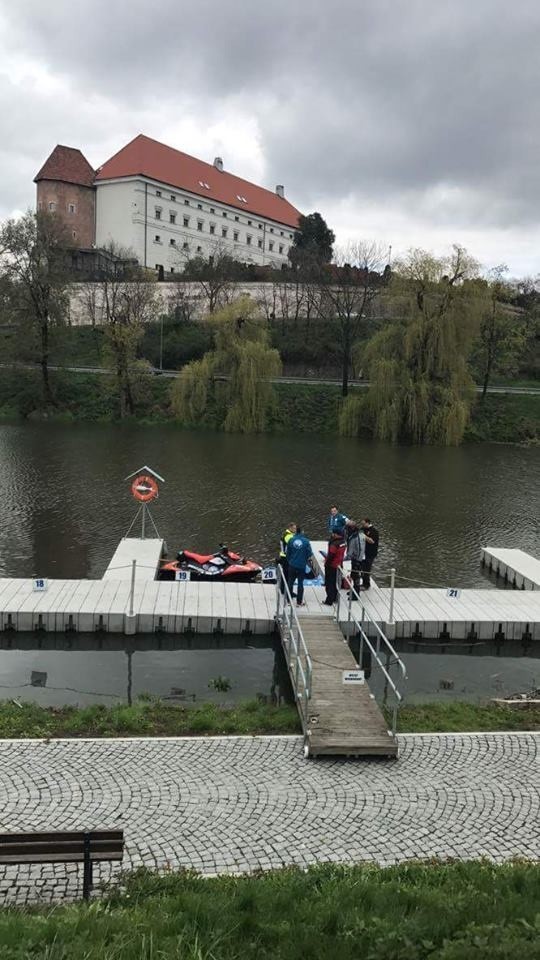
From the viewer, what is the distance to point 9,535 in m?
21.1

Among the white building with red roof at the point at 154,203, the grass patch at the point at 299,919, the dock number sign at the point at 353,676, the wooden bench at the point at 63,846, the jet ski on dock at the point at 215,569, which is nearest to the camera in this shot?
the grass patch at the point at 299,919

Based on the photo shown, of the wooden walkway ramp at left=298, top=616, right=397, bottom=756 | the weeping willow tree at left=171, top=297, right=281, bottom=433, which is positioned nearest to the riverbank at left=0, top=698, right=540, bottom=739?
the wooden walkway ramp at left=298, top=616, right=397, bottom=756

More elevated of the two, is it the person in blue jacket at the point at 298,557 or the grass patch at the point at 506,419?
the person in blue jacket at the point at 298,557

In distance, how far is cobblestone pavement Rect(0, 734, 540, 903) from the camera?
6.74 metres

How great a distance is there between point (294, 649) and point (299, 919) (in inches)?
257

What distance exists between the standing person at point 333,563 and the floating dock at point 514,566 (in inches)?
245

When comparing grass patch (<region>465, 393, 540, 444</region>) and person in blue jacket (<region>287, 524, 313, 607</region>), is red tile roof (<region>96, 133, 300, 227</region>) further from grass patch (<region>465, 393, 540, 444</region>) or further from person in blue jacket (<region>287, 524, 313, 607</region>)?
person in blue jacket (<region>287, 524, 313, 607</region>)

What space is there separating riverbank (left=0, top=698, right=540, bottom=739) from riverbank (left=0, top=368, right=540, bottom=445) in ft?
134

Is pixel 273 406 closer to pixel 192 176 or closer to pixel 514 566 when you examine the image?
pixel 514 566

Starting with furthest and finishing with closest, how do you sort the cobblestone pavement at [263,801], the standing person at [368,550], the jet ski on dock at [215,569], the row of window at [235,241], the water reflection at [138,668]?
the row of window at [235,241], the jet ski on dock at [215,569], the standing person at [368,550], the water reflection at [138,668], the cobblestone pavement at [263,801]

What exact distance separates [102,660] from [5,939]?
323 inches

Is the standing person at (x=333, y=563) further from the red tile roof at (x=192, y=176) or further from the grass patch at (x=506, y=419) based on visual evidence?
the red tile roof at (x=192, y=176)

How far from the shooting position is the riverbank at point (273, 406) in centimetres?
5194

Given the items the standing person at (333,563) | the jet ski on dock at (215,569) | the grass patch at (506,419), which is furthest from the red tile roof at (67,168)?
the standing person at (333,563)
